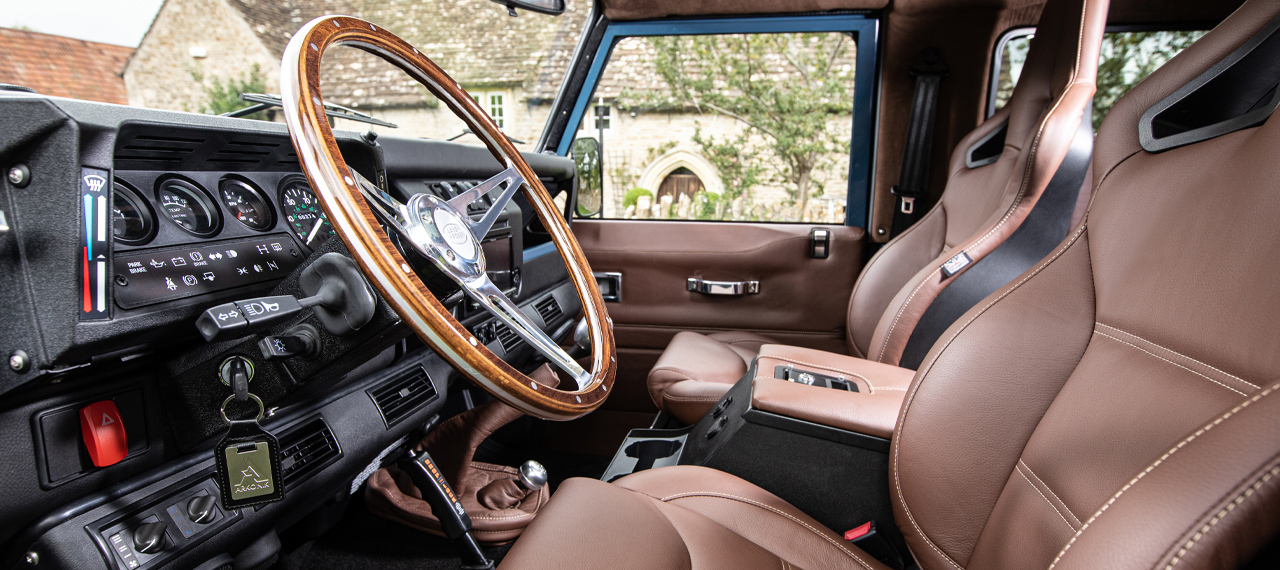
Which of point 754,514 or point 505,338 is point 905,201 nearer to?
point 505,338

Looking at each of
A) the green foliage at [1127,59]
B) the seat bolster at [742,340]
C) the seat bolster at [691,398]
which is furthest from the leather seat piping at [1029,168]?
the green foliage at [1127,59]

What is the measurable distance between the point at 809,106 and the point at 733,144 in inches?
13.0

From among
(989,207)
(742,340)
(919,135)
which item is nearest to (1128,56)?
(919,135)

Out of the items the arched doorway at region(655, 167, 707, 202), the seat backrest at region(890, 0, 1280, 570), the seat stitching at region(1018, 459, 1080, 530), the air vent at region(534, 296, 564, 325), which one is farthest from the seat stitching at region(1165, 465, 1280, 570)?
the arched doorway at region(655, 167, 707, 202)

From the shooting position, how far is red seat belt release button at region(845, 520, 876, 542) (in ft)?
3.23

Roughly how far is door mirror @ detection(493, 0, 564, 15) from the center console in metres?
1.21

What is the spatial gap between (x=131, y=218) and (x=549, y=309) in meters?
1.12

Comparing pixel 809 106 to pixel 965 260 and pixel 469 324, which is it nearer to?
pixel 965 260

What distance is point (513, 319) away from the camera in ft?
2.86

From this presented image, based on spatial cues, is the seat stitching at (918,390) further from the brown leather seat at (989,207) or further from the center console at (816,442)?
the brown leather seat at (989,207)

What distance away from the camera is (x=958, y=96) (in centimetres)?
204

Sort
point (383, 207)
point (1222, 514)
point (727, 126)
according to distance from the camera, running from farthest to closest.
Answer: point (727, 126)
point (383, 207)
point (1222, 514)

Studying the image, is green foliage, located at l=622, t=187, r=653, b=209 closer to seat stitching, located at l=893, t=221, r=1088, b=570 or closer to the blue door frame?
the blue door frame

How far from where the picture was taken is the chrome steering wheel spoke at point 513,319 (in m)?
0.84
